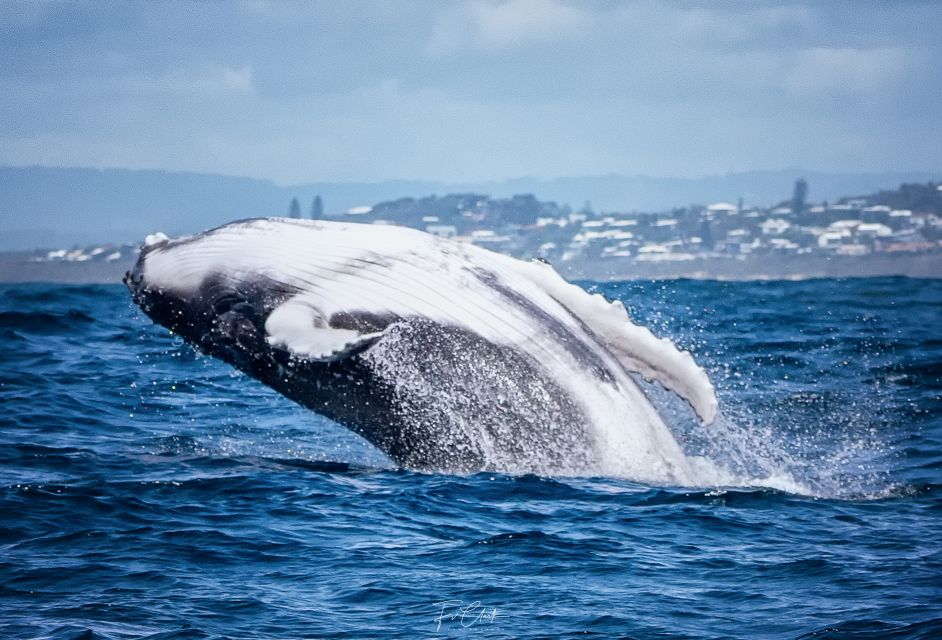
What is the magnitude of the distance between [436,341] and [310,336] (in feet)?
3.91

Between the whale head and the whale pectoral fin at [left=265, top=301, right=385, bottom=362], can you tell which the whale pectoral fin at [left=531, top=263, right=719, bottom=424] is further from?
the whale head

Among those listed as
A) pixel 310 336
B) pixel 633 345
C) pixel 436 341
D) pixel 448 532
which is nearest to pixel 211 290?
pixel 310 336

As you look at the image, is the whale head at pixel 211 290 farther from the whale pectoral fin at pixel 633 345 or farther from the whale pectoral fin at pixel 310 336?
the whale pectoral fin at pixel 633 345

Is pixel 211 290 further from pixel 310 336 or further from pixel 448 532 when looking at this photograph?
pixel 448 532

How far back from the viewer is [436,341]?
11.0 meters

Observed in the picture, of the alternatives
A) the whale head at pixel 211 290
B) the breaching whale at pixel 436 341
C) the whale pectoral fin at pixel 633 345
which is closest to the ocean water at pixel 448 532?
the breaching whale at pixel 436 341

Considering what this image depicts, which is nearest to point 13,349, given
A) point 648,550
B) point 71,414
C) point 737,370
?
point 71,414

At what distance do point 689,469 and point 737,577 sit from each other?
2941 millimetres

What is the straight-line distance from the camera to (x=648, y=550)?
984 centimetres

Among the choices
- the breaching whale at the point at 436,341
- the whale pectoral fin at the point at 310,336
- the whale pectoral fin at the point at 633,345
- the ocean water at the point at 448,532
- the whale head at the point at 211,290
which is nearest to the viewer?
the ocean water at the point at 448,532

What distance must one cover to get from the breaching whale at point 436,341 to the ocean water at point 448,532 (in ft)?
1.46

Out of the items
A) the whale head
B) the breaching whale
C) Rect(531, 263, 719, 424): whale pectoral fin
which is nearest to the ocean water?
the breaching whale

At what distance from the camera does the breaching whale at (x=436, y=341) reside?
35.9 ft

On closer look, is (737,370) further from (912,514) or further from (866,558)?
(866,558)
